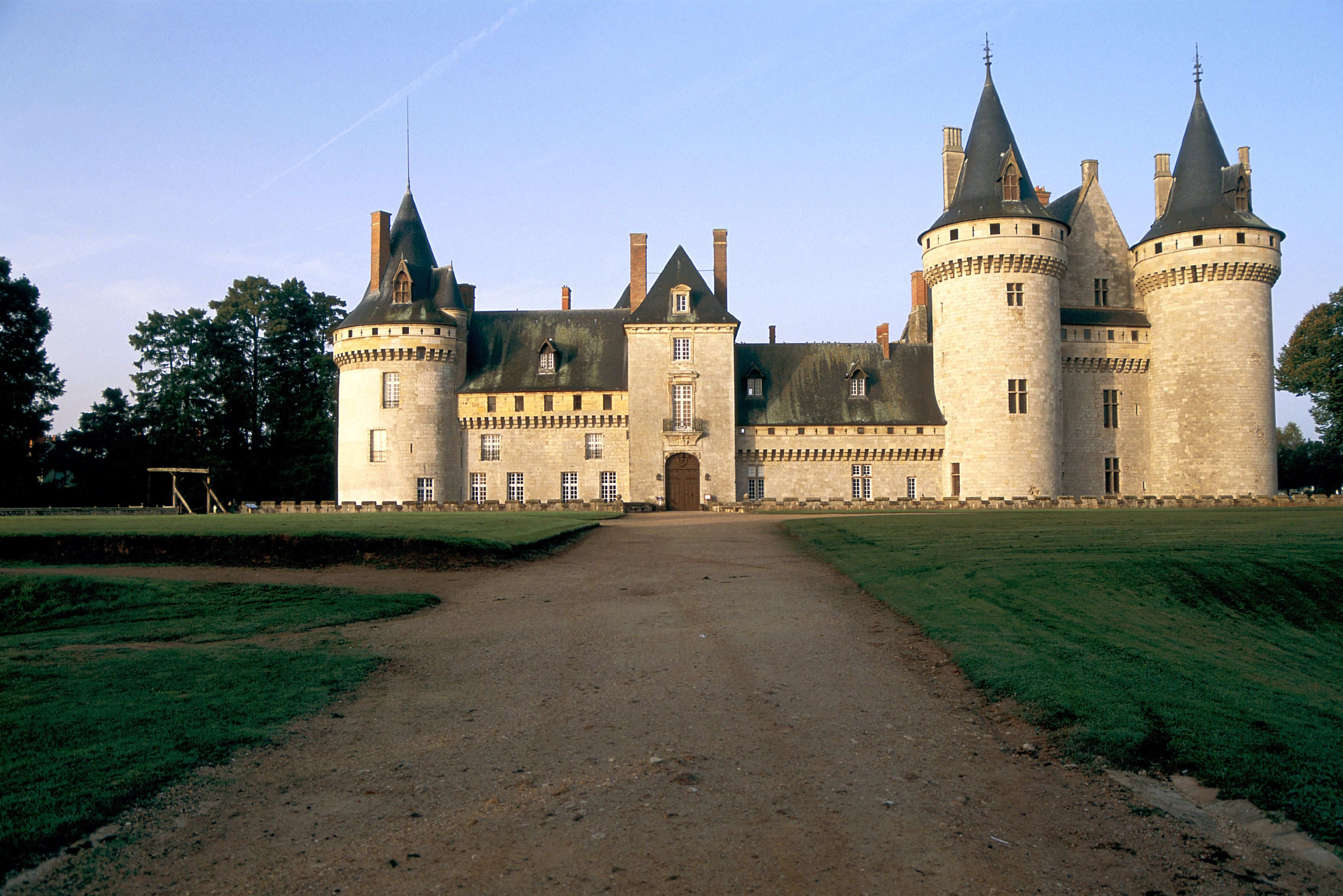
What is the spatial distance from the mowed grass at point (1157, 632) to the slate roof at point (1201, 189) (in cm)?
2638

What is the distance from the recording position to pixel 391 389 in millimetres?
46062

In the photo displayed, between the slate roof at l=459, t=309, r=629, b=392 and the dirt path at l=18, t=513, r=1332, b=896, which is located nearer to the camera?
the dirt path at l=18, t=513, r=1332, b=896

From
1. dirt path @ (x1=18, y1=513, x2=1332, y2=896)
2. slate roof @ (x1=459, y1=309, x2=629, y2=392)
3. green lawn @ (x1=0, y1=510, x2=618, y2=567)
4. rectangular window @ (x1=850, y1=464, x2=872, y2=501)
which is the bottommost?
dirt path @ (x1=18, y1=513, x2=1332, y2=896)

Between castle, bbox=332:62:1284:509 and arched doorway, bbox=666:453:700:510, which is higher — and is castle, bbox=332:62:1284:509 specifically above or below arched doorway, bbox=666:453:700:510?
above

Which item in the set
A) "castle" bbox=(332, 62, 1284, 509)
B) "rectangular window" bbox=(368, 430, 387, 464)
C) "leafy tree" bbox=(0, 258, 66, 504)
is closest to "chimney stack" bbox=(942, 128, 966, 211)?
"castle" bbox=(332, 62, 1284, 509)

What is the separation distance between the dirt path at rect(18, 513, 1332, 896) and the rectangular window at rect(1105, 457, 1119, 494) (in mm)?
41073

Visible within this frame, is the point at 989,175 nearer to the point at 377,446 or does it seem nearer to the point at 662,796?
the point at 377,446

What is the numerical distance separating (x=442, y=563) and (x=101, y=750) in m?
12.1

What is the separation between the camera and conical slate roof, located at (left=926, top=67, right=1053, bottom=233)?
4306 centimetres

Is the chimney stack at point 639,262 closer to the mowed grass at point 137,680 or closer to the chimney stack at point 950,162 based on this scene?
the chimney stack at point 950,162

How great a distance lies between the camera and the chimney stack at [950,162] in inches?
1852

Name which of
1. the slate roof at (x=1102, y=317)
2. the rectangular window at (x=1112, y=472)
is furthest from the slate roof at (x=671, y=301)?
the rectangular window at (x=1112, y=472)

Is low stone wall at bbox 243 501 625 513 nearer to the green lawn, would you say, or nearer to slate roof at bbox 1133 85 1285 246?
the green lawn

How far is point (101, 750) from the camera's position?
6195 mm
